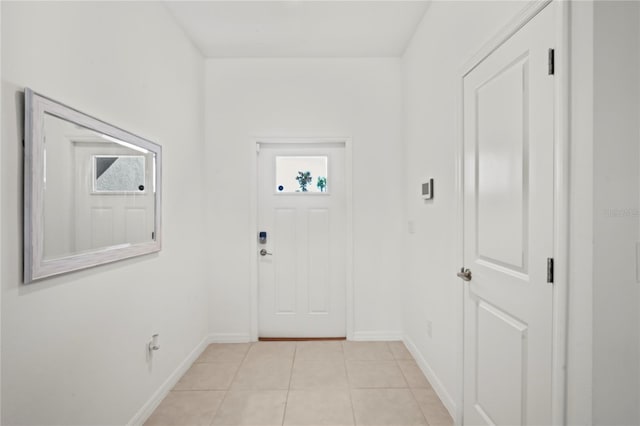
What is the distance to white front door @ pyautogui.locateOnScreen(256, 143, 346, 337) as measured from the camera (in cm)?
308

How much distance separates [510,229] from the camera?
4.28 feet

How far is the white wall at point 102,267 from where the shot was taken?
1080 mm

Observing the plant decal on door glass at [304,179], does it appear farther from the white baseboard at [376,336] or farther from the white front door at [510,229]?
the white front door at [510,229]

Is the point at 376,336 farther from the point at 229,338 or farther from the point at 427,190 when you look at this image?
the point at 427,190

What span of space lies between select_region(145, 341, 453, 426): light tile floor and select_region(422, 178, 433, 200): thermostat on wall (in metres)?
A: 1.36

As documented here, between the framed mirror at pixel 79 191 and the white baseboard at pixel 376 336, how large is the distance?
79.6 inches

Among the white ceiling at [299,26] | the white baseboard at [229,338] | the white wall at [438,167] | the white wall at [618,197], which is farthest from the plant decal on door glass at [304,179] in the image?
the white wall at [618,197]

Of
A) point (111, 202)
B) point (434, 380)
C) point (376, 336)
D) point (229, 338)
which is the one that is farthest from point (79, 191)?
point (376, 336)

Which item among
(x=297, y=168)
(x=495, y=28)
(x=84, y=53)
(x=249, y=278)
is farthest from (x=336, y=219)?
(x=84, y=53)

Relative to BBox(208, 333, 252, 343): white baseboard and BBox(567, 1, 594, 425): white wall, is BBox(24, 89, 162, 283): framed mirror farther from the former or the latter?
BBox(567, 1, 594, 425): white wall

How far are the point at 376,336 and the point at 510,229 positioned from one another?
206 centimetres

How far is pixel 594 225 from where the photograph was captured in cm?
93

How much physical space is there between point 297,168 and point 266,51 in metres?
1.10

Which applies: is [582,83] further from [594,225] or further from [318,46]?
[318,46]
